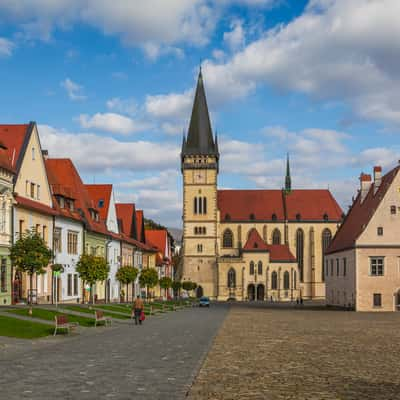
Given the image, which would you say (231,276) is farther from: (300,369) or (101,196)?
(300,369)

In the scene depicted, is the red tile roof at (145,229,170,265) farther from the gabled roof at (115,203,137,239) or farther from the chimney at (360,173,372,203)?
the chimney at (360,173,372,203)

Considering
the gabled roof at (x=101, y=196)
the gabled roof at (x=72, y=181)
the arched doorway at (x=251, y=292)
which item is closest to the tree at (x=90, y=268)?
the gabled roof at (x=72, y=181)

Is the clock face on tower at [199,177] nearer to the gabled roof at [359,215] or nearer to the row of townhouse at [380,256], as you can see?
the gabled roof at [359,215]

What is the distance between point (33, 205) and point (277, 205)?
324 ft

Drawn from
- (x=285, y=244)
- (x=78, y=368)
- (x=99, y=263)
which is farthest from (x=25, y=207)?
(x=285, y=244)

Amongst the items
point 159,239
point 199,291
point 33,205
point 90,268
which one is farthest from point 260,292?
point 33,205

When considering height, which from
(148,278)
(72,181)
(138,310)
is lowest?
(138,310)

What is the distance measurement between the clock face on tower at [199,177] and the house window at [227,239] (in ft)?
40.7

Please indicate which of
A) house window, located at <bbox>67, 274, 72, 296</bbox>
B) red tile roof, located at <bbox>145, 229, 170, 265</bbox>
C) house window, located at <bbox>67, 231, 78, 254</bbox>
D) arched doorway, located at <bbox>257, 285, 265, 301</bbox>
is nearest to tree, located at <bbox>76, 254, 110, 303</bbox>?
house window, located at <bbox>67, 274, 72, 296</bbox>

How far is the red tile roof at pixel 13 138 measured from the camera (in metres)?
44.0

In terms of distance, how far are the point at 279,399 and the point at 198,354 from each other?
7910 mm

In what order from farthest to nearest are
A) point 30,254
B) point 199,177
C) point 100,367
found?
point 199,177 < point 30,254 < point 100,367

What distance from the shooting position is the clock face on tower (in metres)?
129

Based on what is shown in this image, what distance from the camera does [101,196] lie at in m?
68.4
